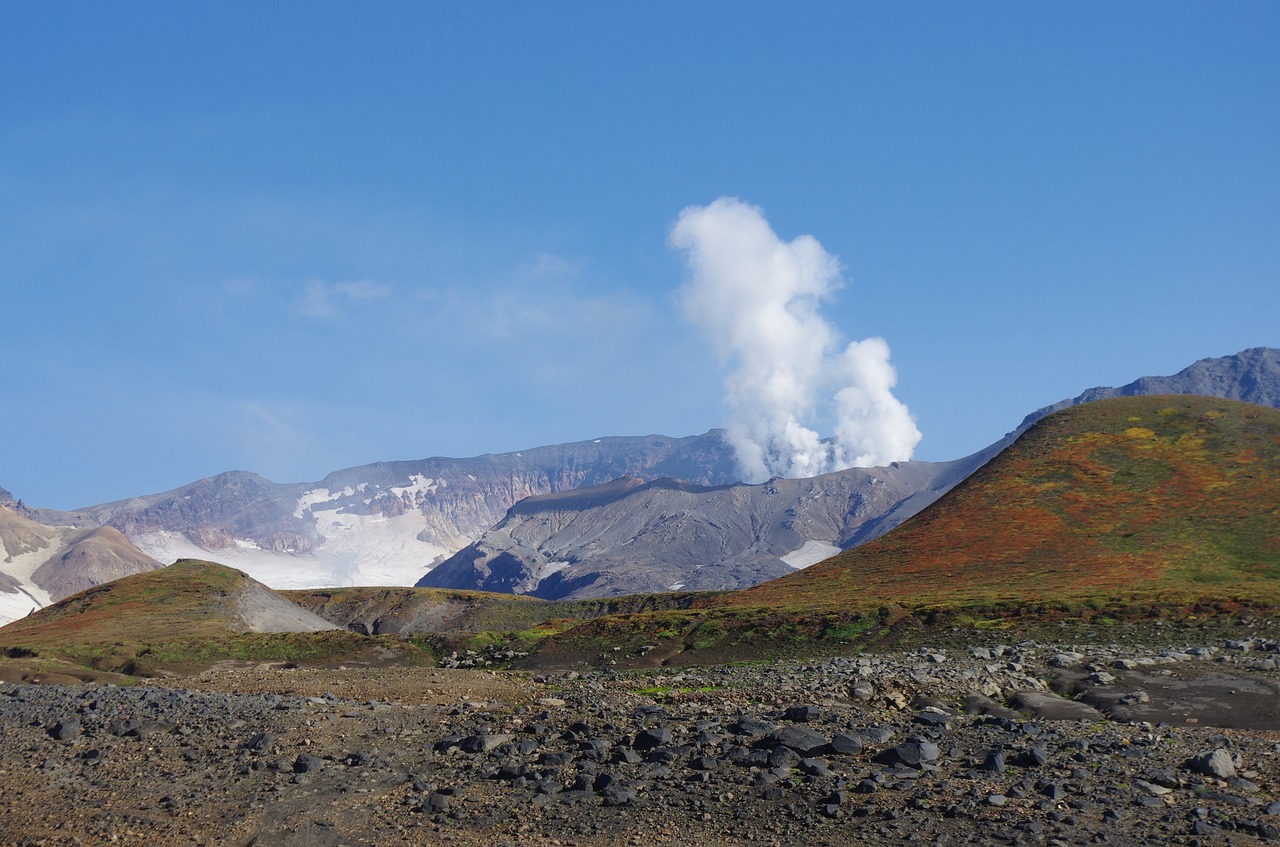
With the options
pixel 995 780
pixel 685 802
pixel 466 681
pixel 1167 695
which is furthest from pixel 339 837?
pixel 1167 695

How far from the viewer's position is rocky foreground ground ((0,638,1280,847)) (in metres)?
15.8

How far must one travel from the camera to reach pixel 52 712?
23703 millimetres

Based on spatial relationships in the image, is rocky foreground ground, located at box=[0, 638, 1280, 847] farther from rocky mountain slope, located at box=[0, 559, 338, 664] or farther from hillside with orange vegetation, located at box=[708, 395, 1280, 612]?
rocky mountain slope, located at box=[0, 559, 338, 664]

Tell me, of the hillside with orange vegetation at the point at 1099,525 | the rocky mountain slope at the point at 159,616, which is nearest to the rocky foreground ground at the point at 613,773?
the hillside with orange vegetation at the point at 1099,525

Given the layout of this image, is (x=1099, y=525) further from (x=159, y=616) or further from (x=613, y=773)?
(x=159, y=616)

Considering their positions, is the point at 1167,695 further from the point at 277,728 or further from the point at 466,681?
the point at 277,728

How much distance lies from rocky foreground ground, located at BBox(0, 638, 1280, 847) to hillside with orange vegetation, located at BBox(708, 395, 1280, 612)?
3798cm

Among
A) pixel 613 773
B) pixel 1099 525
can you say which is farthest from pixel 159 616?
pixel 1099 525

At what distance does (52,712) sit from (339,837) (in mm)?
12379

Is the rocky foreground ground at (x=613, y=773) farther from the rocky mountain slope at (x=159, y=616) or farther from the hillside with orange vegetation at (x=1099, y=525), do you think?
the rocky mountain slope at (x=159, y=616)

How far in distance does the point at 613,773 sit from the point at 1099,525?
8253cm

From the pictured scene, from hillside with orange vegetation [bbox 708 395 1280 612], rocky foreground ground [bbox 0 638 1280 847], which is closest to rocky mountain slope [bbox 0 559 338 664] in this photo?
rocky foreground ground [bbox 0 638 1280 847]

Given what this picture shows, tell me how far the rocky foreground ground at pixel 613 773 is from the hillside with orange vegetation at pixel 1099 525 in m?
38.0

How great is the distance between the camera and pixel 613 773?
18219 millimetres
